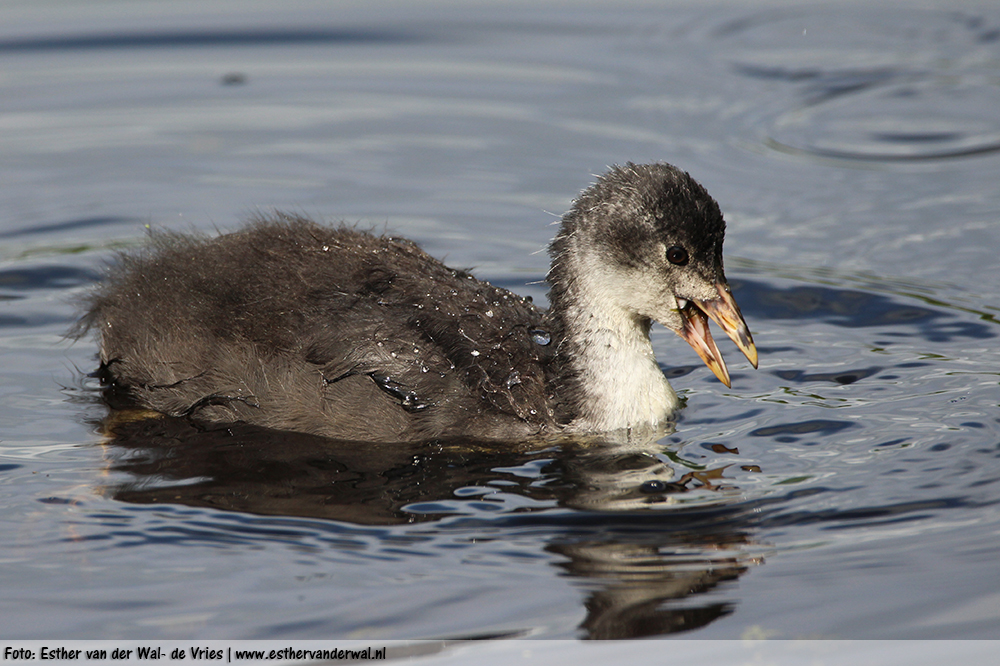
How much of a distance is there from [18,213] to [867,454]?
21.0ft

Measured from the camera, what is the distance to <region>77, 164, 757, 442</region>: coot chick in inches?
257

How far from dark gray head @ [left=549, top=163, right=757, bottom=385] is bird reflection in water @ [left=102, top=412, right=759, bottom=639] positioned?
70cm

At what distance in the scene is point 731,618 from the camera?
196 inches

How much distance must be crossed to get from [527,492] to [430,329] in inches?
39.2

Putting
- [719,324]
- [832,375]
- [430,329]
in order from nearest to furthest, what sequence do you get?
[430,329] → [719,324] → [832,375]

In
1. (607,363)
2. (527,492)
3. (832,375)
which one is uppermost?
(607,363)

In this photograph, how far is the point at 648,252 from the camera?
6.63m

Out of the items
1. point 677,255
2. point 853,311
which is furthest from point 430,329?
point 853,311

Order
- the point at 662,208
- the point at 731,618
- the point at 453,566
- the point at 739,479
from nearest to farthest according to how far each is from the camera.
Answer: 1. the point at 731,618
2. the point at 453,566
3. the point at 739,479
4. the point at 662,208

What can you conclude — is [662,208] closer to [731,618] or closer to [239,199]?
[731,618]

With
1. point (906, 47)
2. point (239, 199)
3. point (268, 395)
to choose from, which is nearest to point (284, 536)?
point (268, 395)

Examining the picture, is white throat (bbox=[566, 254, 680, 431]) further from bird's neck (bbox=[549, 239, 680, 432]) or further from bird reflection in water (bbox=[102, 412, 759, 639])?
bird reflection in water (bbox=[102, 412, 759, 639])

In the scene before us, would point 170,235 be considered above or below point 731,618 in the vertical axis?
above

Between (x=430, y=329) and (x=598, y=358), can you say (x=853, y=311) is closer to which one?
(x=598, y=358)
